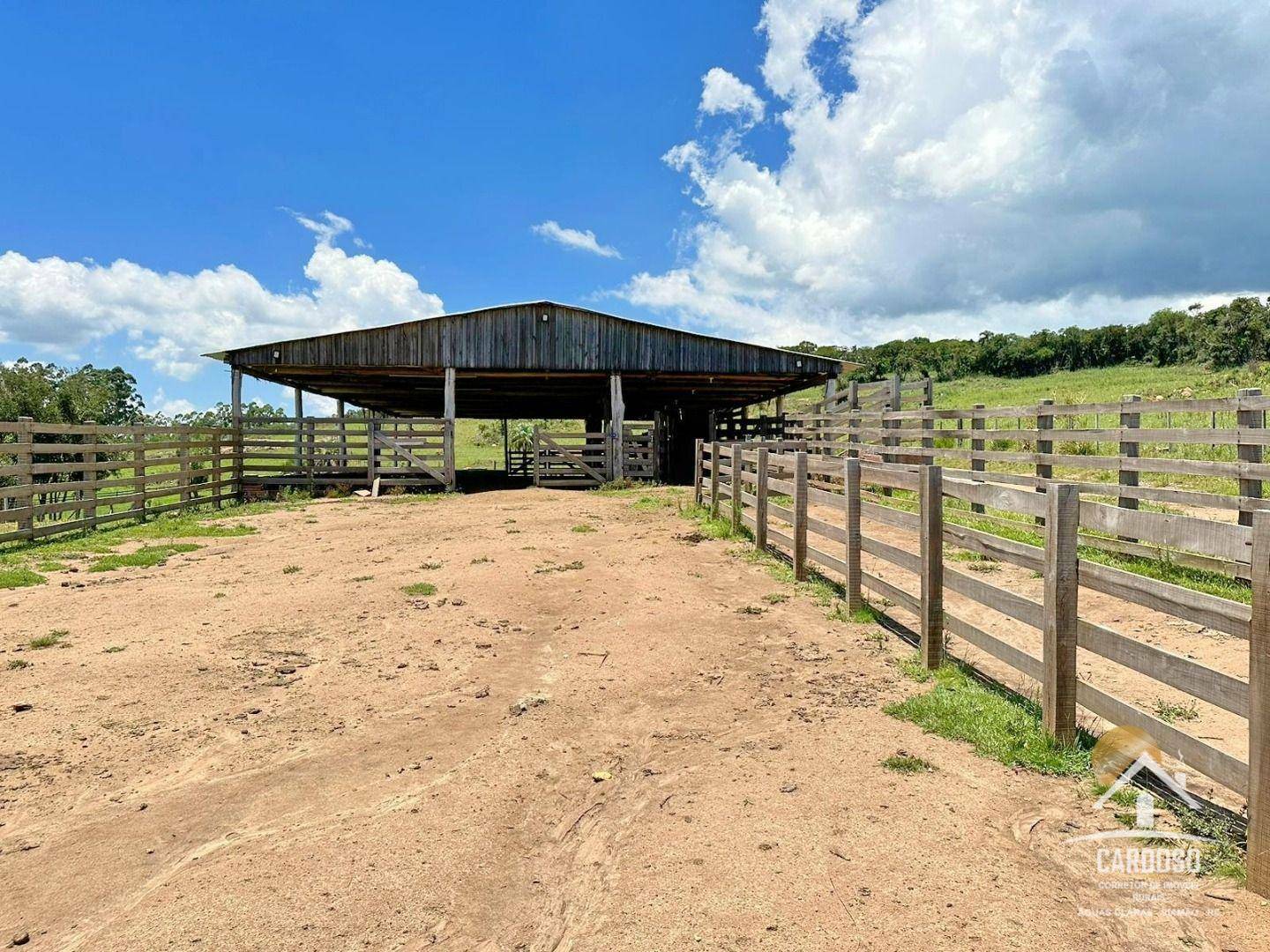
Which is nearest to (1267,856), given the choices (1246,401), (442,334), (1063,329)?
(1246,401)

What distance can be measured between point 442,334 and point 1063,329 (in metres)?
73.4

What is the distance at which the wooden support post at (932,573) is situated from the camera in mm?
4973

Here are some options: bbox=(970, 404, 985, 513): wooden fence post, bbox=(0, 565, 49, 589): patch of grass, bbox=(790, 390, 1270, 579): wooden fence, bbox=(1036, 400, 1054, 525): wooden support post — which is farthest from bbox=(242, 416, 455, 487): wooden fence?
bbox=(1036, 400, 1054, 525): wooden support post

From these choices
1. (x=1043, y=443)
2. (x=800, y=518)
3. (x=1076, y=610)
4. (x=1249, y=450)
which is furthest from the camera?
(x=1043, y=443)

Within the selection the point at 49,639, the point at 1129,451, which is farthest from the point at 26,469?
the point at 1129,451

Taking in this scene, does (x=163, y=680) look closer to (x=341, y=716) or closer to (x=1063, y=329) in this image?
(x=341, y=716)

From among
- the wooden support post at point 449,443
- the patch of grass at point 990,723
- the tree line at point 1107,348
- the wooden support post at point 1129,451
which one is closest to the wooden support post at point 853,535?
the patch of grass at point 990,723

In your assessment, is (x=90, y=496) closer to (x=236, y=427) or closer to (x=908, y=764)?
(x=236, y=427)

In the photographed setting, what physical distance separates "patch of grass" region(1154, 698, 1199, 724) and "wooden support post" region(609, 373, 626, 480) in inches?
655

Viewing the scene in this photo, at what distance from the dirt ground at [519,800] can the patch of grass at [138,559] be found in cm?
260

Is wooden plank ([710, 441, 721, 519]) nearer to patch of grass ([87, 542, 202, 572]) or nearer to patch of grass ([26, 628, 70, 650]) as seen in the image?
patch of grass ([87, 542, 202, 572])

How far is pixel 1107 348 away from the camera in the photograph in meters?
66.3

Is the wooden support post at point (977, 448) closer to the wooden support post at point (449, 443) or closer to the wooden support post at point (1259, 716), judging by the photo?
the wooden support post at point (1259, 716)

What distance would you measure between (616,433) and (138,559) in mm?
13060
